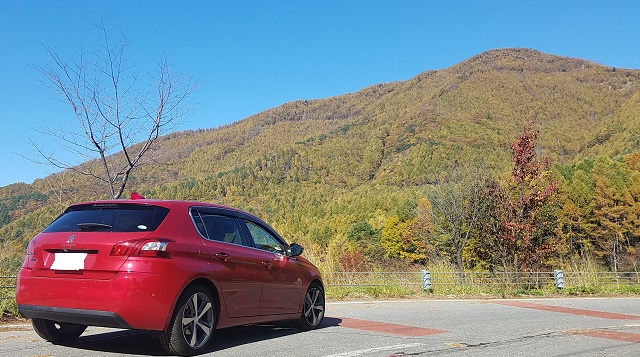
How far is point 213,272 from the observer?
17.5 feet

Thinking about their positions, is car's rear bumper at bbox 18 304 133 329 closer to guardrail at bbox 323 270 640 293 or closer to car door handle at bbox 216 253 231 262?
car door handle at bbox 216 253 231 262

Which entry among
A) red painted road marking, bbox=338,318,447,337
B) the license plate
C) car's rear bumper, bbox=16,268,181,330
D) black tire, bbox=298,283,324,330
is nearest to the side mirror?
black tire, bbox=298,283,324,330

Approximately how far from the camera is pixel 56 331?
5.75m

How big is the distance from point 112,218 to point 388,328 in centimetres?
430

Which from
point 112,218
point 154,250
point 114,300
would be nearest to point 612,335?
point 154,250

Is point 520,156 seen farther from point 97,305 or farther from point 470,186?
point 97,305

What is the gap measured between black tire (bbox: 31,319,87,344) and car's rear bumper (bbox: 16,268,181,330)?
754 mm

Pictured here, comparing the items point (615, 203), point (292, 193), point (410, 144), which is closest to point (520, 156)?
point (615, 203)

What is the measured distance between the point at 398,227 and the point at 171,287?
3343 inches

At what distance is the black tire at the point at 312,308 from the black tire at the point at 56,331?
273 centimetres

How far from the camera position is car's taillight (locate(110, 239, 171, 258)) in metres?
4.77

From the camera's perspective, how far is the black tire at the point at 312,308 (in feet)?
23.6

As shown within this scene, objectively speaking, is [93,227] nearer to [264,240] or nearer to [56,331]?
[56,331]

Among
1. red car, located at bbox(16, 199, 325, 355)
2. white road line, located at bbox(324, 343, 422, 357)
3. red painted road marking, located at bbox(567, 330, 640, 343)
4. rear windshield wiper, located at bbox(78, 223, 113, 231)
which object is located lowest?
red painted road marking, located at bbox(567, 330, 640, 343)
